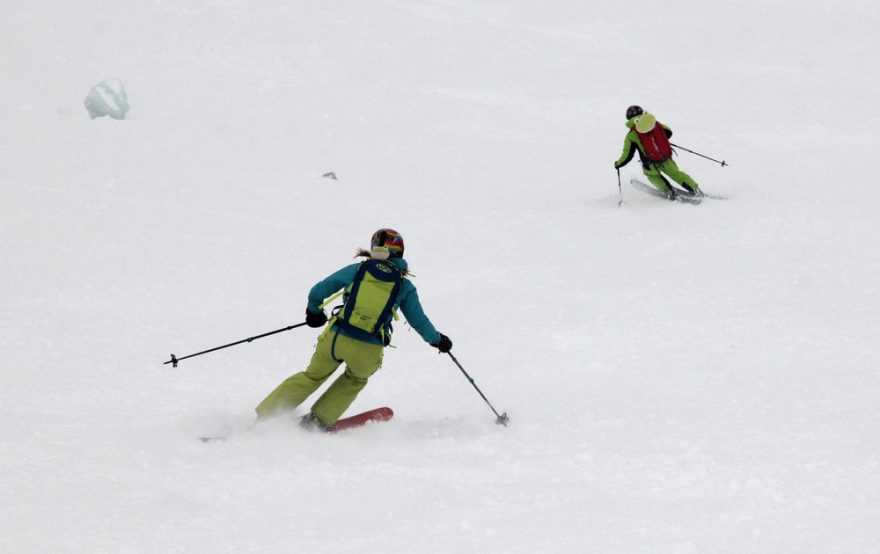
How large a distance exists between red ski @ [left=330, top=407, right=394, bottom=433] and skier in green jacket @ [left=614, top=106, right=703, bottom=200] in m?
8.52

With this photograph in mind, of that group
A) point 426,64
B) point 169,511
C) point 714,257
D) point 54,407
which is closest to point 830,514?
point 169,511

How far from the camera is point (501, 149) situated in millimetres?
19438

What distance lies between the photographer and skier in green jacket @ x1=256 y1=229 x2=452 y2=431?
6.48 m

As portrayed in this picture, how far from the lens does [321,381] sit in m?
6.91

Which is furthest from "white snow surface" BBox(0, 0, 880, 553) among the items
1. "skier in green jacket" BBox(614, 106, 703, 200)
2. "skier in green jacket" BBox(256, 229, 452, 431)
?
"skier in green jacket" BBox(614, 106, 703, 200)

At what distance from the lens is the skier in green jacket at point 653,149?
46.6 feet

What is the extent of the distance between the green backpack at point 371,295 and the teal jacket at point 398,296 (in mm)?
54

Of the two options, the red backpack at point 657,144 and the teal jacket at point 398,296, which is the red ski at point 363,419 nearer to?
the teal jacket at point 398,296

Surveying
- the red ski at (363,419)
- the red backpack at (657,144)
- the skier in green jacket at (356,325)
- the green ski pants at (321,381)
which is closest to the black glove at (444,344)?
the skier in green jacket at (356,325)

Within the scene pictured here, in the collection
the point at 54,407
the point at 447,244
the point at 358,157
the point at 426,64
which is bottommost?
the point at 54,407

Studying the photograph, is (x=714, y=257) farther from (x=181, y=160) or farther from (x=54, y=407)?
(x=181, y=160)

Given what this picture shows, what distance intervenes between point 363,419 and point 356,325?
908 millimetres

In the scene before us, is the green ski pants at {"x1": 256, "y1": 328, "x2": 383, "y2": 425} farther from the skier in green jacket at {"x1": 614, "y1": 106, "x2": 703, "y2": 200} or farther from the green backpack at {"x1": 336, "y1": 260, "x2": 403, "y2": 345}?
the skier in green jacket at {"x1": 614, "y1": 106, "x2": 703, "y2": 200}

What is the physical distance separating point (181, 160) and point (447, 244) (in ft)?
19.9
